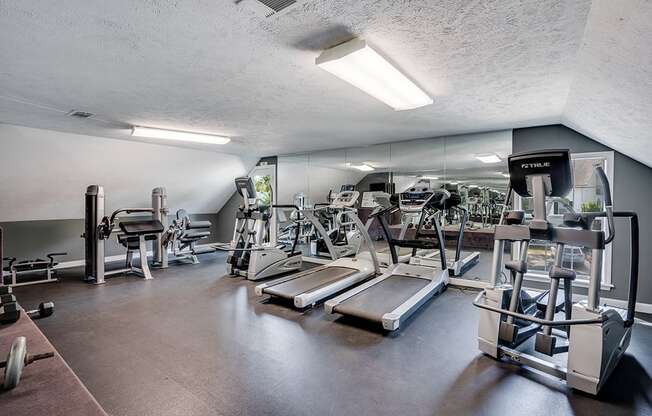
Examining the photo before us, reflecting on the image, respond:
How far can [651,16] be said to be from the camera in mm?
1404

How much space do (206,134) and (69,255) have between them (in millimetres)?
3961

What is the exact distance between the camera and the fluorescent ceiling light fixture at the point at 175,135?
4531 mm

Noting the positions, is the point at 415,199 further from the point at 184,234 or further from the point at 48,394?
the point at 184,234

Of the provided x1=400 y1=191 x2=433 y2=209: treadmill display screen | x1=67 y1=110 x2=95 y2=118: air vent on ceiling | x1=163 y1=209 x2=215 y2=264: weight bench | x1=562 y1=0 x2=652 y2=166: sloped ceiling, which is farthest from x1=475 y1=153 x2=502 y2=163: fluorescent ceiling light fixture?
x1=163 y1=209 x2=215 y2=264: weight bench

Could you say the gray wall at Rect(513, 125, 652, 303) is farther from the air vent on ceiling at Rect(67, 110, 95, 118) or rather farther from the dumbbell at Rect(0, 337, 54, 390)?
the air vent on ceiling at Rect(67, 110, 95, 118)

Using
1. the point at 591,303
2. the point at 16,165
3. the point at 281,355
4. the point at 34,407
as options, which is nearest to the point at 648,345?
the point at 591,303

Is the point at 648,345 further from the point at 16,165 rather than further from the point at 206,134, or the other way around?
the point at 16,165

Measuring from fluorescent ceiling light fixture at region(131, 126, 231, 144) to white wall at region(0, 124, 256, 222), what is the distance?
1162 millimetres

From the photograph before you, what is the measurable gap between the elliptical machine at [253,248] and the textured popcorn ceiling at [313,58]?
1.90m

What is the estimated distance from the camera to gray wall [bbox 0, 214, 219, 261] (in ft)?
18.0

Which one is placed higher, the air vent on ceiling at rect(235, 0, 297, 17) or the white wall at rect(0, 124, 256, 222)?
the air vent on ceiling at rect(235, 0, 297, 17)

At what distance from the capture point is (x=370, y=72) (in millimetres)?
2385

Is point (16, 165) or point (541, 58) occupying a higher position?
point (541, 58)

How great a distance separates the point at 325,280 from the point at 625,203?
387cm
